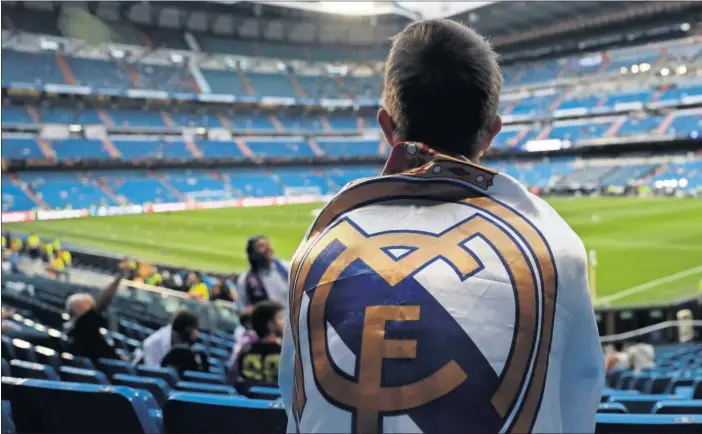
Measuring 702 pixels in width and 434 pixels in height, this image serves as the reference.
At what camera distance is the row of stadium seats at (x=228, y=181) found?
40562 millimetres

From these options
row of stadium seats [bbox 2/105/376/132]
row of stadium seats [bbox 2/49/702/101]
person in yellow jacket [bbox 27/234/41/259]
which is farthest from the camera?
row of stadium seats [bbox 2/49/702/101]

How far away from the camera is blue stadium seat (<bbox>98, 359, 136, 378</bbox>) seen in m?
4.44

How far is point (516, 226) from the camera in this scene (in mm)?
1165

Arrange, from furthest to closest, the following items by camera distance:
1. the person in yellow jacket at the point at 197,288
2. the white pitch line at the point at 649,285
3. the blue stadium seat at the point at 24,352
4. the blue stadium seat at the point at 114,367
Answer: the white pitch line at the point at 649,285, the person in yellow jacket at the point at 197,288, the blue stadium seat at the point at 24,352, the blue stadium seat at the point at 114,367

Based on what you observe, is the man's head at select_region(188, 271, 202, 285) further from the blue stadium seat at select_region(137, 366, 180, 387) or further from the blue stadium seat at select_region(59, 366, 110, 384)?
the blue stadium seat at select_region(59, 366, 110, 384)

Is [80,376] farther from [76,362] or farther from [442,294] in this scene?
[442,294]

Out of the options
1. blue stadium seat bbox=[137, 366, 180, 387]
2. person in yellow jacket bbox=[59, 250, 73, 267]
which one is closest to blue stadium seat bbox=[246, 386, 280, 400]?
blue stadium seat bbox=[137, 366, 180, 387]

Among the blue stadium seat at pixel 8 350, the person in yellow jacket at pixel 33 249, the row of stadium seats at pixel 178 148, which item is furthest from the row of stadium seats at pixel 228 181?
the blue stadium seat at pixel 8 350

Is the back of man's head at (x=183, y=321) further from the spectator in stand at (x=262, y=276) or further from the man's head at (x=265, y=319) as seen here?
the man's head at (x=265, y=319)

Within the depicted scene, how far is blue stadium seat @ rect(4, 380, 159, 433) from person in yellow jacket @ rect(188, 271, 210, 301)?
8.72 m

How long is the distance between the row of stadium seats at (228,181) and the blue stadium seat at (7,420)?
3896 cm

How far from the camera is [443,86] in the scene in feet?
4.01

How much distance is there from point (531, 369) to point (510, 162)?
55139mm

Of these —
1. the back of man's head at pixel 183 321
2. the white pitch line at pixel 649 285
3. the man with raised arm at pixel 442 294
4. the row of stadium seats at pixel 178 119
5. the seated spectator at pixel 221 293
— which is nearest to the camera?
the man with raised arm at pixel 442 294
